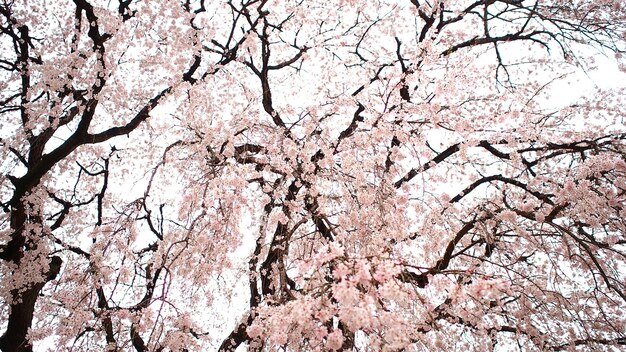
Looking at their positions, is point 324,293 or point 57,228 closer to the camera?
point 324,293

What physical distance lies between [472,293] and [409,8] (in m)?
5.06

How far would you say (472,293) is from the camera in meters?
2.48

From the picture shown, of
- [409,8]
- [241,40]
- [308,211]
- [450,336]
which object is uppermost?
[409,8]

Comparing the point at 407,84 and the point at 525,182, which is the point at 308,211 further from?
the point at 525,182

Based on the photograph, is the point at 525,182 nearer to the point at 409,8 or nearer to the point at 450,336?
the point at 450,336

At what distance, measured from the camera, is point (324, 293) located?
8.98 feet

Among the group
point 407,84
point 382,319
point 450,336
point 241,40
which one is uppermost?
point 241,40

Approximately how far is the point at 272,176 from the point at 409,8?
3103 mm

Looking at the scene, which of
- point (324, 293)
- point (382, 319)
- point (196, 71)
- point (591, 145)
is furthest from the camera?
point (196, 71)

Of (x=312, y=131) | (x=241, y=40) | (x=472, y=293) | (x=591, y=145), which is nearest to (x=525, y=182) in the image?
(x=591, y=145)

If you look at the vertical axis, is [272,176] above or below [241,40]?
below

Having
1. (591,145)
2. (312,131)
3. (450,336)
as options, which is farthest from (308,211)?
(591,145)

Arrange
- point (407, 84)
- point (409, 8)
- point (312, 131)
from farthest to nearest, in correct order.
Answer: point (409, 8)
point (407, 84)
point (312, 131)

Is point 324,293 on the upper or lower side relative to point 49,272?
lower
